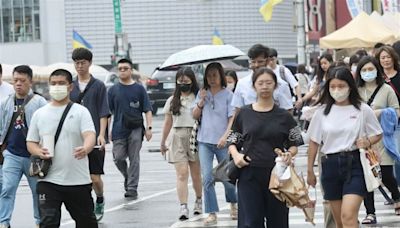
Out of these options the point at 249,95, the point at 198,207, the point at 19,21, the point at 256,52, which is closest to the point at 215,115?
the point at 249,95

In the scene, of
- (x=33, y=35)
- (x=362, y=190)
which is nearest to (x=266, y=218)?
(x=362, y=190)

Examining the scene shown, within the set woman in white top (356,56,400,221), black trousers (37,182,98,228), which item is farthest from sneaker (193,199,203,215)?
black trousers (37,182,98,228)

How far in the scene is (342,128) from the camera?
934 centimetres

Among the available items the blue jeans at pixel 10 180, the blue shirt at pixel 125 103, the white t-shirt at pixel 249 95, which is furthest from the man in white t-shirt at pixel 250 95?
the blue shirt at pixel 125 103

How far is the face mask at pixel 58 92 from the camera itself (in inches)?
376

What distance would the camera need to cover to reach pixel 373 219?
1178 cm

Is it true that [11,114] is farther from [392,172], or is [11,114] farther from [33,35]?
[33,35]

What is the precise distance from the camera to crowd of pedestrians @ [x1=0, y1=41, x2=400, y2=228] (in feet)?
29.7

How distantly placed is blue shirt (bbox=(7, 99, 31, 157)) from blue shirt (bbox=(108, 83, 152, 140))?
3773 mm

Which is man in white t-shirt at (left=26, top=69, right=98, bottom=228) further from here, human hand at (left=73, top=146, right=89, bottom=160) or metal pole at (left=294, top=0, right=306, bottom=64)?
metal pole at (left=294, top=0, right=306, bottom=64)

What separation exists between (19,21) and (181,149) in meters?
63.6

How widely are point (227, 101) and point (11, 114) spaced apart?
101 inches

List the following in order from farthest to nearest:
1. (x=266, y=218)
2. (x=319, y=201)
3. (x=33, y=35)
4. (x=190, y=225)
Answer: (x=33, y=35), (x=319, y=201), (x=190, y=225), (x=266, y=218)

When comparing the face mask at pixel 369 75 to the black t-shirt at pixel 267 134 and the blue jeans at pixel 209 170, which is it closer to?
the blue jeans at pixel 209 170
